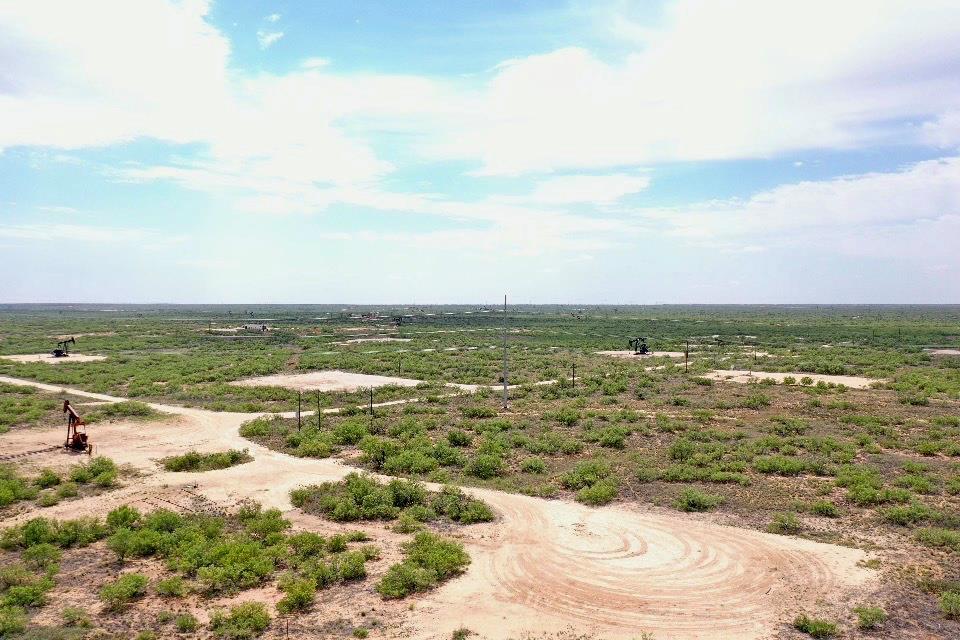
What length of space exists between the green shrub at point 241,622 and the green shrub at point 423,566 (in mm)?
2380

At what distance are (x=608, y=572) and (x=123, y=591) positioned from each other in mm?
10299

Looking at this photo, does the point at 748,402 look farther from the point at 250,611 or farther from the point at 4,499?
the point at 4,499

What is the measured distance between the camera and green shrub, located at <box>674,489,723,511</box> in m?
17.2

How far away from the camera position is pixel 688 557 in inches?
542

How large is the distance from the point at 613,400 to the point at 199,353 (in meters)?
50.6


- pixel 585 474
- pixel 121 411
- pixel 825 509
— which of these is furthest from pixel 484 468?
pixel 121 411

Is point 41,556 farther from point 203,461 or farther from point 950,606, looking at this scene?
point 950,606

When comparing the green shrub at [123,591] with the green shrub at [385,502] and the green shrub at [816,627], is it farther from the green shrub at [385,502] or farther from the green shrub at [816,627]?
the green shrub at [816,627]

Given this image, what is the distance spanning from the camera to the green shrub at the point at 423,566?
12.1 meters

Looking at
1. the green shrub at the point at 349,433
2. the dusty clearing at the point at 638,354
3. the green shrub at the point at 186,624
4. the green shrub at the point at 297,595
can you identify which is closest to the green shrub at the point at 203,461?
the green shrub at the point at 349,433

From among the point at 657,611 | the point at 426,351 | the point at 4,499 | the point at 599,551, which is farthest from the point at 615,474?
the point at 426,351

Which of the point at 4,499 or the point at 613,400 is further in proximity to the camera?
the point at 613,400

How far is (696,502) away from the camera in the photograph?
1731 centimetres

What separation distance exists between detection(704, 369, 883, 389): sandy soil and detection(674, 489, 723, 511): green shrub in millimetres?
27468
